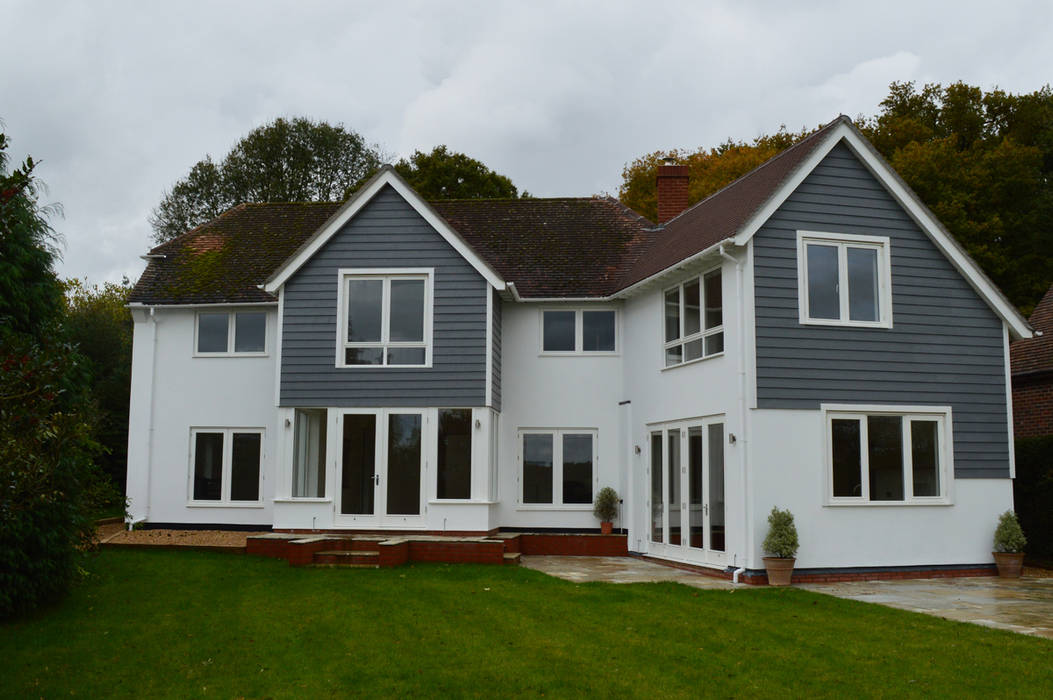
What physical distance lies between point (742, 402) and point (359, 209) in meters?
8.46

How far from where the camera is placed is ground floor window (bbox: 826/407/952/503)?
15.0 metres

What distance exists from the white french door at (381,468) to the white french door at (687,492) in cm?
455

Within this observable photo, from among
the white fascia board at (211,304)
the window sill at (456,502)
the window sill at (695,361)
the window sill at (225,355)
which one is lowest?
the window sill at (456,502)

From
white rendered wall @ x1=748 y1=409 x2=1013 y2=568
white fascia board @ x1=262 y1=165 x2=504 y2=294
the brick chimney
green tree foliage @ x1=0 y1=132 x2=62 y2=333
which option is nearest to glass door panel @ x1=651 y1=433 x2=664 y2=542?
white rendered wall @ x1=748 y1=409 x2=1013 y2=568

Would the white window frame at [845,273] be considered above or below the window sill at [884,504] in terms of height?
above

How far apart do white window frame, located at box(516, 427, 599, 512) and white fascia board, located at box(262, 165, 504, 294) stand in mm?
3684

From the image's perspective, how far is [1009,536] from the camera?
50.1 feet

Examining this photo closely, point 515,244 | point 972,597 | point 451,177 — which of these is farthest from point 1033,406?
point 451,177

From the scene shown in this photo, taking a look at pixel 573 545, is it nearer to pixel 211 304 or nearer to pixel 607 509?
pixel 607 509

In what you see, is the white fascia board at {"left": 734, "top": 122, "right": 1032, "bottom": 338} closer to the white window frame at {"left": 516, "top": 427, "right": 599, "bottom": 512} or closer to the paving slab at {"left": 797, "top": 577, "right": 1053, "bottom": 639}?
the paving slab at {"left": 797, "top": 577, "right": 1053, "bottom": 639}

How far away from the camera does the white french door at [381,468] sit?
17594mm

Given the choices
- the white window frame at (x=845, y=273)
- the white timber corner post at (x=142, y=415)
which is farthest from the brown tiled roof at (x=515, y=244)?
the white window frame at (x=845, y=273)

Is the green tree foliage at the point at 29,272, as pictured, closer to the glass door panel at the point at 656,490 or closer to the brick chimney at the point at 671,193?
the glass door panel at the point at 656,490

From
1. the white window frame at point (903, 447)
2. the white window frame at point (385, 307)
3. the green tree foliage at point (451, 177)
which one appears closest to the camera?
the white window frame at point (903, 447)
